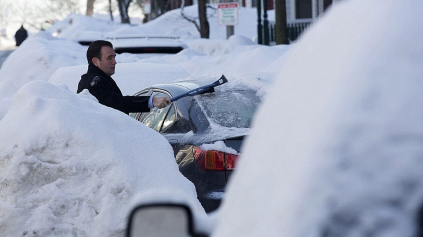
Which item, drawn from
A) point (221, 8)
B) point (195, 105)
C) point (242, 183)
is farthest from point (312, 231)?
point (221, 8)

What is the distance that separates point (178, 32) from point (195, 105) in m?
33.4

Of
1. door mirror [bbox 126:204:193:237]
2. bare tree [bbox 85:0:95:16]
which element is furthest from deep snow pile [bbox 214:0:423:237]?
bare tree [bbox 85:0:95:16]

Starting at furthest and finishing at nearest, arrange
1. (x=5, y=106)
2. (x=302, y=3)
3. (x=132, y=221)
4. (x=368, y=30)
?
(x=302, y=3) → (x=5, y=106) → (x=132, y=221) → (x=368, y=30)

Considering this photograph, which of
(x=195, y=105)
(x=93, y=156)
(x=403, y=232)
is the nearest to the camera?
(x=403, y=232)

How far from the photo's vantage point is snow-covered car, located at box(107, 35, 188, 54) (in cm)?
1814

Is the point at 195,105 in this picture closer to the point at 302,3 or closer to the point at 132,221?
the point at 132,221

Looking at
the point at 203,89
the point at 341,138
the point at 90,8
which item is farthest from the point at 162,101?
the point at 90,8

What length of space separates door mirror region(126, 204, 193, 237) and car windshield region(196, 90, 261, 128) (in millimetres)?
3902

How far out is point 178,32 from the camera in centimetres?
3956

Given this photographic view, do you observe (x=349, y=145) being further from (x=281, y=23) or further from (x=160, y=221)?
(x=281, y=23)

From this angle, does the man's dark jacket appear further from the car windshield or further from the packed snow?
the packed snow

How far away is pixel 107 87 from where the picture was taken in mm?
A: 7340

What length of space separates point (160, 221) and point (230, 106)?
4259 millimetres

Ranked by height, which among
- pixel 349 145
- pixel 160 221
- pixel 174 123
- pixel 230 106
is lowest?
pixel 174 123
